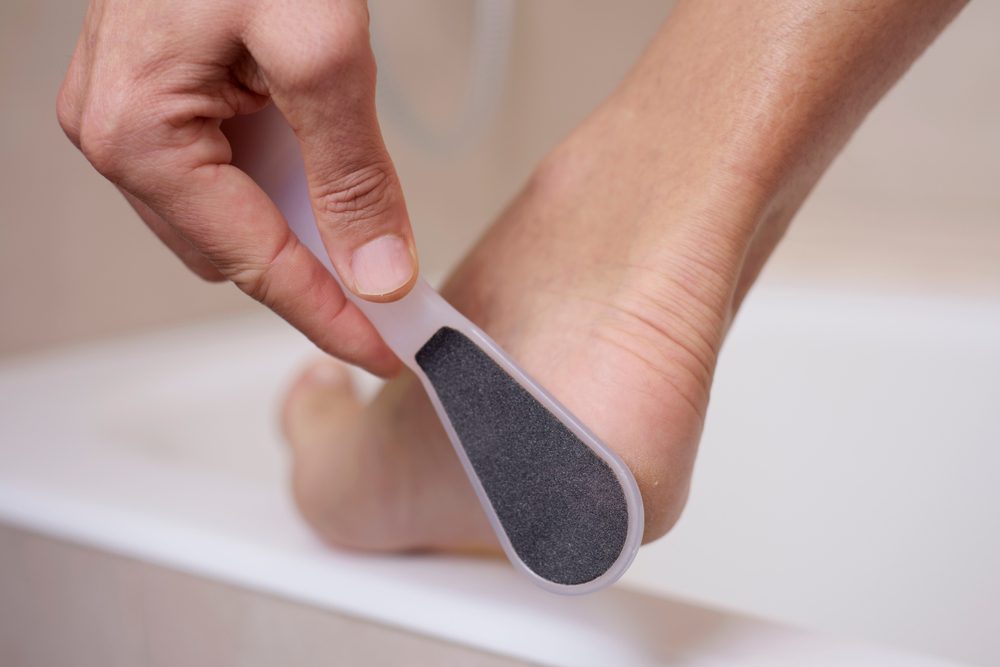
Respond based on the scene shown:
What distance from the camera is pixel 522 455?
17.5 inches

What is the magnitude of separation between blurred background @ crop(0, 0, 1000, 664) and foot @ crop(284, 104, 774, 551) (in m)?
0.29

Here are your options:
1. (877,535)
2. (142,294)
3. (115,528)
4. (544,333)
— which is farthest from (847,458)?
(142,294)

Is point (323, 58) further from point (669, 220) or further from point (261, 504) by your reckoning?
point (261, 504)

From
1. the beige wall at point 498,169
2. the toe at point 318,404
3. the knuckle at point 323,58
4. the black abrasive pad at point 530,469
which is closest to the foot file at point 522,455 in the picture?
the black abrasive pad at point 530,469

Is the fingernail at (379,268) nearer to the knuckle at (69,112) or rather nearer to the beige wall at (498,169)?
the knuckle at (69,112)

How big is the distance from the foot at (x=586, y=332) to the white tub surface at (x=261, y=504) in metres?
0.03

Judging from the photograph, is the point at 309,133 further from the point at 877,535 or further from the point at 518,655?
the point at 877,535

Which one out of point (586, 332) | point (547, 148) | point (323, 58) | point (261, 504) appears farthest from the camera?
point (547, 148)

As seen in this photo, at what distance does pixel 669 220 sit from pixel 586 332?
7 centimetres

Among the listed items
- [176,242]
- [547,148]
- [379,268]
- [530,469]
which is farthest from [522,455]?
[547,148]

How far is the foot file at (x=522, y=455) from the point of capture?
16.5 inches

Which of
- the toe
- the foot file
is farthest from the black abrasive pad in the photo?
the toe

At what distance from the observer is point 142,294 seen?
1.12 m

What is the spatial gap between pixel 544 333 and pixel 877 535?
0.44 meters
